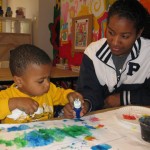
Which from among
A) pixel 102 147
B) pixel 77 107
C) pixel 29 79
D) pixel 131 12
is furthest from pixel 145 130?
pixel 131 12

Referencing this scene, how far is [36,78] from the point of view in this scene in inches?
38.0

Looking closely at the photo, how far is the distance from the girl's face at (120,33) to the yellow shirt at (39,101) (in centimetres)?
34

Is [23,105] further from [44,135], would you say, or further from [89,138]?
[89,138]

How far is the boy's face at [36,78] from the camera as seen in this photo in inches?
37.9

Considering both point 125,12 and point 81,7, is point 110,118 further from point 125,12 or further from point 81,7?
point 81,7

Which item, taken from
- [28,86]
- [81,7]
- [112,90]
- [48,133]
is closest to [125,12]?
[112,90]

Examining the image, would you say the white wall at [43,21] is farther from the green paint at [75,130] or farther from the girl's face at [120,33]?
the green paint at [75,130]

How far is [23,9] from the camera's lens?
167 inches

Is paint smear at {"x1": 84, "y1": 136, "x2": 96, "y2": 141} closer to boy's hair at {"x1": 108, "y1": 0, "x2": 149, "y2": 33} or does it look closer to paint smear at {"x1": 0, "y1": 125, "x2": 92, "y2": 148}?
paint smear at {"x1": 0, "y1": 125, "x2": 92, "y2": 148}

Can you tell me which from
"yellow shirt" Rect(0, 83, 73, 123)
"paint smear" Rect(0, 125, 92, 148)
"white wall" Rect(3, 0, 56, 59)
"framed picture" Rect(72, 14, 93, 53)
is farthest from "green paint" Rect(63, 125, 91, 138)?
"white wall" Rect(3, 0, 56, 59)

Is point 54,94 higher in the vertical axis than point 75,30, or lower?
lower

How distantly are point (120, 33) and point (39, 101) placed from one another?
50 centimetres

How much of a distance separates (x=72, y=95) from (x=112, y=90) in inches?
15.3

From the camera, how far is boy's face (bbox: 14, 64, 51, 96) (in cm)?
96
